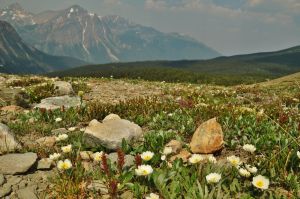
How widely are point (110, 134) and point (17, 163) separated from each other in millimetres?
1803

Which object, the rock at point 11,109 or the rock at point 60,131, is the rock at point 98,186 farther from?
the rock at point 11,109

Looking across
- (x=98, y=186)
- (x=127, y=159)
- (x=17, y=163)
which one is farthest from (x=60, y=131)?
(x=98, y=186)

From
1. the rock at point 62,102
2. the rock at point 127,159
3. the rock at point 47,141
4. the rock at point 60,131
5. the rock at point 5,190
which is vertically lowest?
the rock at point 62,102

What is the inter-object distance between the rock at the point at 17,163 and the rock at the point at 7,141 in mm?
513

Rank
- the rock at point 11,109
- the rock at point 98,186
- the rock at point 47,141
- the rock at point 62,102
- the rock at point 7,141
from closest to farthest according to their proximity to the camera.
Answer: the rock at point 98,186 → the rock at point 7,141 → the rock at point 47,141 → the rock at point 11,109 → the rock at point 62,102

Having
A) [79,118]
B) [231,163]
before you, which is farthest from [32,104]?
[231,163]

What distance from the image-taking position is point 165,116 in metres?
10.7

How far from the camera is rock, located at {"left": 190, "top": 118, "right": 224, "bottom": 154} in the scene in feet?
24.4

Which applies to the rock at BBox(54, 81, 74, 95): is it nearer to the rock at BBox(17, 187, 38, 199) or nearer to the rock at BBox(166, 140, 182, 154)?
the rock at BBox(166, 140, 182, 154)

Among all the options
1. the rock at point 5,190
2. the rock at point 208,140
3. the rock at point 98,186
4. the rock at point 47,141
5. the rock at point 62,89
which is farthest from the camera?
the rock at point 62,89

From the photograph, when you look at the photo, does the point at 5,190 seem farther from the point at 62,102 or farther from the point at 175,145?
the point at 62,102

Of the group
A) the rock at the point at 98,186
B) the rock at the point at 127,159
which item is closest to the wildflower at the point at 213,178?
the rock at the point at 98,186

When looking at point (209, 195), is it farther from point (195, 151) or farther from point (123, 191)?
point (195, 151)

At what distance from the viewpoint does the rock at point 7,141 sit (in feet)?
24.8
